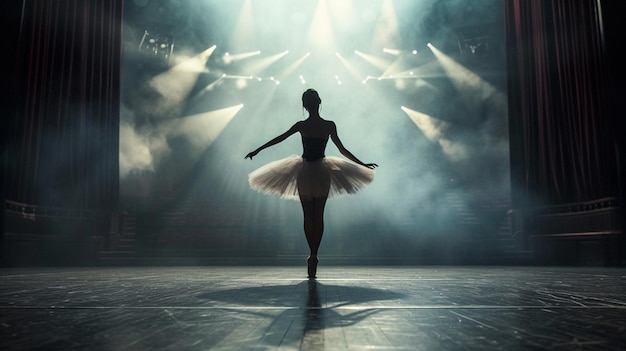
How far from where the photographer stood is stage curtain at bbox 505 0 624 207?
724cm

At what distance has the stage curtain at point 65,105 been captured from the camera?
716 centimetres

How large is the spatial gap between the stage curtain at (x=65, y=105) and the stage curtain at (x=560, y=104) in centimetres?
689

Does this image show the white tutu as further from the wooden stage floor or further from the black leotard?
the wooden stage floor

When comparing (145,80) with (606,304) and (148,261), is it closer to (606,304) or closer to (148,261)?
(148,261)

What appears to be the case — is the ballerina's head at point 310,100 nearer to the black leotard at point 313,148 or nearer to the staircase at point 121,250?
the black leotard at point 313,148

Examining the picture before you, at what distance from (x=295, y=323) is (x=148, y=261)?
6.60m

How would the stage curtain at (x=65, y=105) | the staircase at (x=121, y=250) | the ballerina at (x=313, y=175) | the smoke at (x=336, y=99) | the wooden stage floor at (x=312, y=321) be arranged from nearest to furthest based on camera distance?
the wooden stage floor at (x=312, y=321), the ballerina at (x=313, y=175), the stage curtain at (x=65, y=105), the staircase at (x=121, y=250), the smoke at (x=336, y=99)

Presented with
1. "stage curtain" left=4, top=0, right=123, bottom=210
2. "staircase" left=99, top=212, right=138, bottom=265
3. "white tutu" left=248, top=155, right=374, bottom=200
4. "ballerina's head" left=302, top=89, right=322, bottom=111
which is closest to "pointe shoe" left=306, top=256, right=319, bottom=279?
"white tutu" left=248, top=155, right=374, bottom=200

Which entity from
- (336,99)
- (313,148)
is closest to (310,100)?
(313,148)

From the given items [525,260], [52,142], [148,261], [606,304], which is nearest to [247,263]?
[148,261]

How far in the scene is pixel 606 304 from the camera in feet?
7.36

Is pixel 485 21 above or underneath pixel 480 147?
above

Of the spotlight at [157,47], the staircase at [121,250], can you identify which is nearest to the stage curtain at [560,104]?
the staircase at [121,250]

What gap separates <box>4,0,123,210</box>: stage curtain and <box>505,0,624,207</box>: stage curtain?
271 inches
